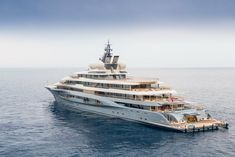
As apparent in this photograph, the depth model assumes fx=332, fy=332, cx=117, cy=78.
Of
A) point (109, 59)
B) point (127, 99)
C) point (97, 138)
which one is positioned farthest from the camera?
point (109, 59)

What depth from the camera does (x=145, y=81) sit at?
70562mm

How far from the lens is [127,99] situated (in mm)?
66562

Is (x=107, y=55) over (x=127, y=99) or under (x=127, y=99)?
over

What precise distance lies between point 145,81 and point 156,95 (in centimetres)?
443

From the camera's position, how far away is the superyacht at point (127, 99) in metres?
60.3

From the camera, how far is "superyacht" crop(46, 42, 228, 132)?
198 ft

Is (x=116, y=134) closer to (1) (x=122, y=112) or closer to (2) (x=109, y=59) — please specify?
(1) (x=122, y=112)

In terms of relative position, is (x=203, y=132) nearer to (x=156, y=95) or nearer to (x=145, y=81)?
(x=156, y=95)

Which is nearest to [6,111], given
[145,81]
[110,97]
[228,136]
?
[110,97]

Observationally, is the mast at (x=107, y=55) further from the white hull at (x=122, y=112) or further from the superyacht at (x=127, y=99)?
the white hull at (x=122, y=112)

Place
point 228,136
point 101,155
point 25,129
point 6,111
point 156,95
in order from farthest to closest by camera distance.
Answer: point 6,111 → point 156,95 → point 25,129 → point 228,136 → point 101,155

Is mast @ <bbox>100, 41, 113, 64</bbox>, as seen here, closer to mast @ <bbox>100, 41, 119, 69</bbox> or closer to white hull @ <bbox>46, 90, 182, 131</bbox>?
mast @ <bbox>100, 41, 119, 69</bbox>

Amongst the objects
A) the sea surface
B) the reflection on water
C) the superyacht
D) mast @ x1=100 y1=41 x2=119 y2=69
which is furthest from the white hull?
mast @ x1=100 y1=41 x2=119 y2=69

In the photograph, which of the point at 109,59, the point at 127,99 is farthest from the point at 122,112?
the point at 109,59
